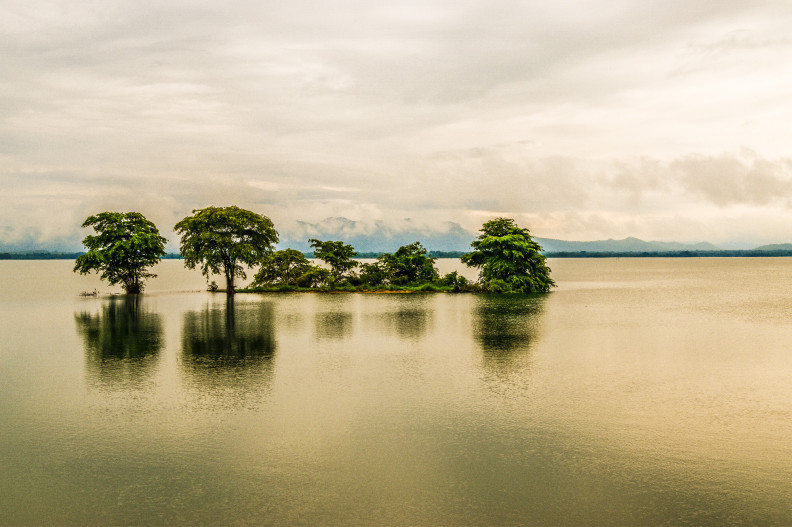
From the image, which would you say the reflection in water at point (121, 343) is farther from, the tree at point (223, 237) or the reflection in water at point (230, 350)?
the tree at point (223, 237)

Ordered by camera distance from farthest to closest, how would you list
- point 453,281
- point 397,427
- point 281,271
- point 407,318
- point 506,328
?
point 281,271 → point 453,281 → point 407,318 → point 506,328 → point 397,427

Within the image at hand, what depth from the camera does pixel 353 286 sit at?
72.1 metres

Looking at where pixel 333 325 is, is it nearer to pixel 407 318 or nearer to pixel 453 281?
pixel 407 318

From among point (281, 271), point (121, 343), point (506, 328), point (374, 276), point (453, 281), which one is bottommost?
point (506, 328)

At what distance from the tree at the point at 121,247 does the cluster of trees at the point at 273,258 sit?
0.33 feet

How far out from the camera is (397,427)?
18641 millimetres

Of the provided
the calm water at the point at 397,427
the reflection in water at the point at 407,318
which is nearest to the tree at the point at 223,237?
the reflection in water at the point at 407,318

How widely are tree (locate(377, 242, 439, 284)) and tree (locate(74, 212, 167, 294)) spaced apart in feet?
90.3

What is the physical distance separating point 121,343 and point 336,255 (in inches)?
1570

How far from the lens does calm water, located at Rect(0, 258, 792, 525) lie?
13438mm

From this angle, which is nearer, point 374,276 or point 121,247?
point 121,247

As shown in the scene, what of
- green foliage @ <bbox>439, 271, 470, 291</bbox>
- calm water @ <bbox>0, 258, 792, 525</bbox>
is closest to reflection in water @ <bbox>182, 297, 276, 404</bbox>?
calm water @ <bbox>0, 258, 792, 525</bbox>

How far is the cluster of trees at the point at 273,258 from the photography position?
6388 centimetres

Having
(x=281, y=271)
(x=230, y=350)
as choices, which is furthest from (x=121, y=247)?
(x=230, y=350)
